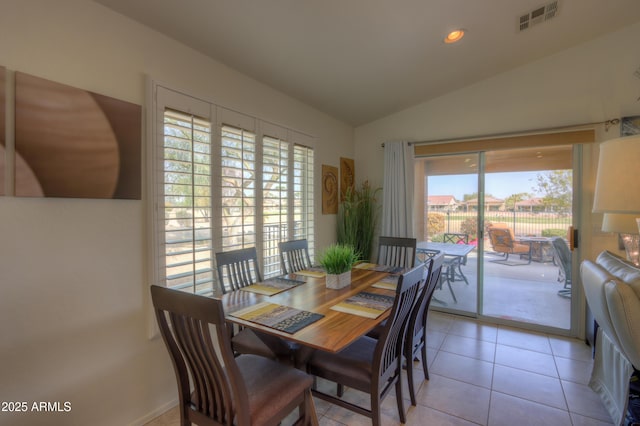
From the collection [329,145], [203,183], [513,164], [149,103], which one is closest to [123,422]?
[203,183]

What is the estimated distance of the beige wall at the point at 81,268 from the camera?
1453mm

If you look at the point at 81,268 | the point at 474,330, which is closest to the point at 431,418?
the point at 474,330

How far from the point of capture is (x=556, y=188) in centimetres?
330

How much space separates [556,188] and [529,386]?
2122mm

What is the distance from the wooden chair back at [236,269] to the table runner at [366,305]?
0.90 metres

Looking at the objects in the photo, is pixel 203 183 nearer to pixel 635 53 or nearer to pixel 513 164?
pixel 513 164

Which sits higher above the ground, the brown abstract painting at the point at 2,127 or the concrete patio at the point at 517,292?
the brown abstract painting at the point at 2,127

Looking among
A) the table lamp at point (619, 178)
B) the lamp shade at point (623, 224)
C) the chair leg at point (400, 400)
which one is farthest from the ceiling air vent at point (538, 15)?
the chair leg at point (400, 400)

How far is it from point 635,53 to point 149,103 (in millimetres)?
4327

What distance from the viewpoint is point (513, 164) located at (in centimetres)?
352

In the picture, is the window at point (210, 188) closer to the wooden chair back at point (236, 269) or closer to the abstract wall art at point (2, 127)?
the wooden chair back at point (236, 269)

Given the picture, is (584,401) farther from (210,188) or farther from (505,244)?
(210,188)

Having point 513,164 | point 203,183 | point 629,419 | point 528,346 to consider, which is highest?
Answer: point 513,164

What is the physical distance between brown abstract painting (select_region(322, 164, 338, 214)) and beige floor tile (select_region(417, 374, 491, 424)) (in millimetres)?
2204
